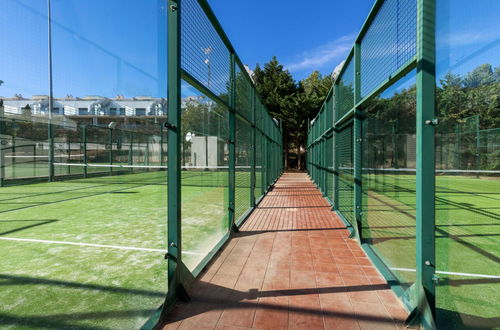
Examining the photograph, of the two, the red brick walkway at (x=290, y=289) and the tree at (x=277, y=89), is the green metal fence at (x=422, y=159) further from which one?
the tree at (x=277, y=89)

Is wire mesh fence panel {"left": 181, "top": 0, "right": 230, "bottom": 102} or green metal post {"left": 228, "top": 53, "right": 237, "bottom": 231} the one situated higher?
wire mesh fence panel {"left": 181, "top": 0, "right": 230, "bottom": 102}

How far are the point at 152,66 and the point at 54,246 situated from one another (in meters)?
7.27

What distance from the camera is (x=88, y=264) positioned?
9.32ft

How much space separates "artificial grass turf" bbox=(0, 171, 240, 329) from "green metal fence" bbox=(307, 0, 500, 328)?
1844 mm

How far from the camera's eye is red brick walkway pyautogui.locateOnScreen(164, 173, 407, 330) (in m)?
1.80

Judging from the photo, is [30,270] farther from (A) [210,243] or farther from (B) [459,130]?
(B) [459,130]

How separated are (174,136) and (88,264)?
1844 millimetres

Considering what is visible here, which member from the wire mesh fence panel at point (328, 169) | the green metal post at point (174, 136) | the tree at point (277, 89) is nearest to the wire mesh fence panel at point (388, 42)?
the green metal post at point (174, 136)

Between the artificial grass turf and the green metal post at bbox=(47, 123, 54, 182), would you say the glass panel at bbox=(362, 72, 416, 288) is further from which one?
the green metal post at bbox=(47, 123, 54, 182)

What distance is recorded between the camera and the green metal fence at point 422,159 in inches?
65.8

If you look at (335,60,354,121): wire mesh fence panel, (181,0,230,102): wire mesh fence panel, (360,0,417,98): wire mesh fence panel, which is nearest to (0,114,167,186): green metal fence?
(181,0,230,102): wire mesh fence panel

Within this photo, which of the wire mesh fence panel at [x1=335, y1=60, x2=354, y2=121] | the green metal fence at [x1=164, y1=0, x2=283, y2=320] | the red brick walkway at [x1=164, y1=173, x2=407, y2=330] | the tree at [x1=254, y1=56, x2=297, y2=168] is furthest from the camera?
the tree at [x1=254, y1=56, x2=297, y2=168]

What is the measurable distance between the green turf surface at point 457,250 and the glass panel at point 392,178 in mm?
15

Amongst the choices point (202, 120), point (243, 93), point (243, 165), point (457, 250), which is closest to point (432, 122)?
point (457, 250)
